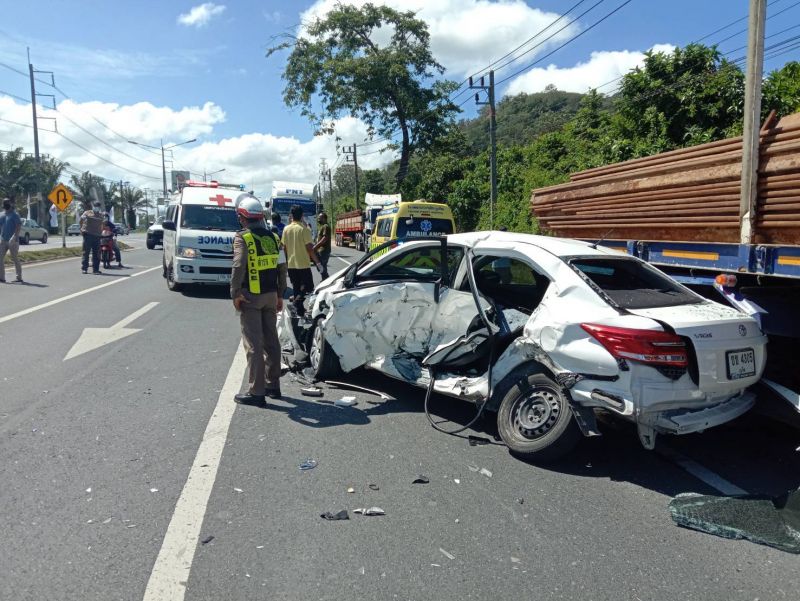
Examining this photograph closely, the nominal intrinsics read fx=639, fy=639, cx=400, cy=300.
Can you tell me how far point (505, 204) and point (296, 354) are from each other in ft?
69.3

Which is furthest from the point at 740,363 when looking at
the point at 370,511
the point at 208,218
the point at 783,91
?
the point at 208,218

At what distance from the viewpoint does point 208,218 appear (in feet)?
45.7

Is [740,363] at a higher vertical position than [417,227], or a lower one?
lower

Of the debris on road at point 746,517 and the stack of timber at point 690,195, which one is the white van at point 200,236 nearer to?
the stack of timber at point 690,195

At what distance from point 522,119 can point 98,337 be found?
247ft

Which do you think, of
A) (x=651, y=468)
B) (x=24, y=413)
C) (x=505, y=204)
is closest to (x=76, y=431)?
(x=24, y=413)

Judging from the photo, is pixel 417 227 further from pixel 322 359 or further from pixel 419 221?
pixel 322 359

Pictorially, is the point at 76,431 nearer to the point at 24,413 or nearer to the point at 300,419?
the point at 24,413

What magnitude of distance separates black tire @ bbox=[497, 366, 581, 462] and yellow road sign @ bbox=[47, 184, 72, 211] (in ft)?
70.5

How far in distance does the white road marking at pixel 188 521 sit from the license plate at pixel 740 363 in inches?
134

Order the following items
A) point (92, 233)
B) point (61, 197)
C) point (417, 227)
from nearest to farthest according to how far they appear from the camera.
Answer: point (92, 233), point (417, 227), point (61, 197)

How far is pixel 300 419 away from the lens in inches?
214

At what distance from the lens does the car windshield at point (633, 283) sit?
4543 mm

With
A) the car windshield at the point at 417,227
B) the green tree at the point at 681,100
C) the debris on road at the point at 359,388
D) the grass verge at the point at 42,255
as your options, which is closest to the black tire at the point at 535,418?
the debris on road at the point at 359,388
